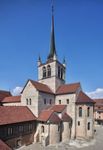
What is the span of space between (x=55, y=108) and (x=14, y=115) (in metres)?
9.50

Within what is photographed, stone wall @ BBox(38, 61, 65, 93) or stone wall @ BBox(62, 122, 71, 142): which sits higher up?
stone wall @ BBox(38, 61, 65, 93)

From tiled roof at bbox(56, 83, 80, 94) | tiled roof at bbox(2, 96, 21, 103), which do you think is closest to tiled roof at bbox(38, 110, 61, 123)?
tiled roof at bbox(56, 83, 80, 94)

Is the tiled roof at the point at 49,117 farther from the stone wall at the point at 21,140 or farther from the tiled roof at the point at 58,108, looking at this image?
the stone wall at the point at 21,140

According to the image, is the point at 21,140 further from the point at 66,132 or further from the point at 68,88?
the point at 68,88

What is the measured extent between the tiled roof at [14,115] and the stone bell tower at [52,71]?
29.7 ft

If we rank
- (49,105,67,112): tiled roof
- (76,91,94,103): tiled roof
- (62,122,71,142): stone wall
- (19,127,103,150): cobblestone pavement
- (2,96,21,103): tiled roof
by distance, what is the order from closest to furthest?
(19,127,103,150): cobblestone pavement, (62,122,71,142): stone wall, (49,105,67,112): tiled roof, (76,91,94,103): tiled roof, (2,96,21,103): tiled roof

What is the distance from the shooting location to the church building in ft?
94.9

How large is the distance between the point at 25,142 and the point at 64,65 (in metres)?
21.8

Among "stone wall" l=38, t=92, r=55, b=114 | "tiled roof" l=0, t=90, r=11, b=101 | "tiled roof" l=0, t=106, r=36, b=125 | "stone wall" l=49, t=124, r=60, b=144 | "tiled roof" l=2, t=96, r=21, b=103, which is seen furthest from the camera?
"tiled roof" l=0, t=90, r=11, b=101

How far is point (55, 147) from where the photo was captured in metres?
26.3

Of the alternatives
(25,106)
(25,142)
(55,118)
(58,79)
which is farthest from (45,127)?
(58,79)

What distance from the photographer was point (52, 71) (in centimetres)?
3797

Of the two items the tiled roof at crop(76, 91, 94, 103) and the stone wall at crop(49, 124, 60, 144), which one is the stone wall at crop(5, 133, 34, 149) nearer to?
the stone wall at crop(49, 124, 60, 144)

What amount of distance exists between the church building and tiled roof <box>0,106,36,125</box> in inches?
11.9
